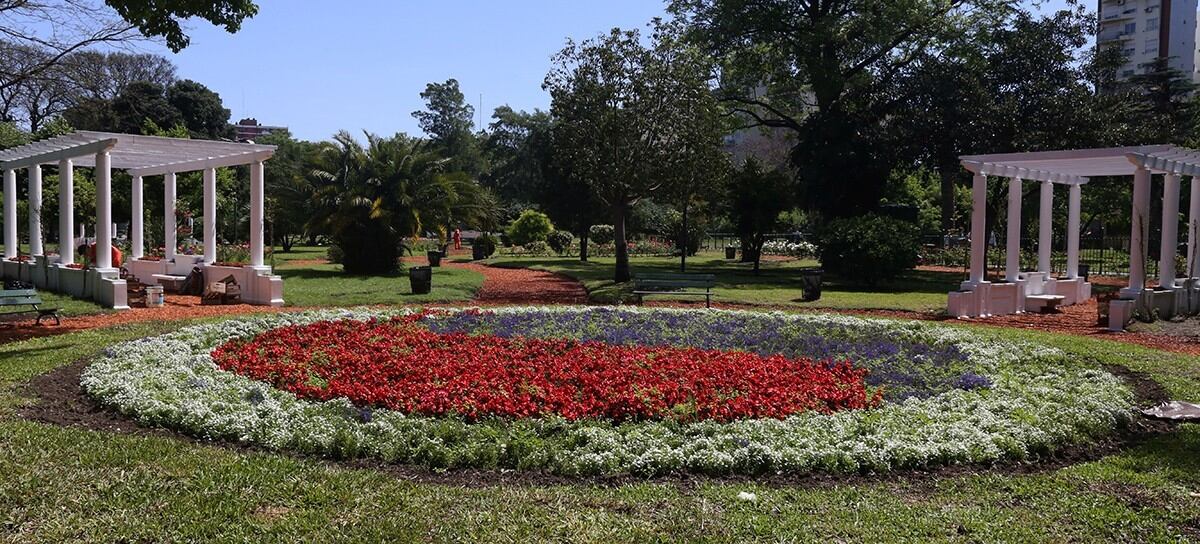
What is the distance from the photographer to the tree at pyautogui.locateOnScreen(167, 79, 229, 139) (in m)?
58.7

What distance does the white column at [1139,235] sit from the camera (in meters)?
15.8

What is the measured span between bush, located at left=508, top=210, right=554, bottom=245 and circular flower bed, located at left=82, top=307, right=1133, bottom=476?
105ft

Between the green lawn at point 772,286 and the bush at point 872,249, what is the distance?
1.58 feet

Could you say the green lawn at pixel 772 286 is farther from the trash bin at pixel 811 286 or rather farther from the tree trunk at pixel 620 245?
the tree trunk at pixel 620 245

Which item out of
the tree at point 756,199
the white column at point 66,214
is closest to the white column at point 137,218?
the white column at point 66,214

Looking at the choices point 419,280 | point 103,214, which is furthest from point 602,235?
point 103,214

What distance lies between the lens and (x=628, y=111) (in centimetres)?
2331

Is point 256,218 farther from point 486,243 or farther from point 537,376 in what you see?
point 486,243

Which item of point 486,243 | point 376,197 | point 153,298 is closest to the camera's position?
point 153,298

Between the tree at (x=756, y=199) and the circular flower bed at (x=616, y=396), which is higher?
the tree at (x=756, y=199)

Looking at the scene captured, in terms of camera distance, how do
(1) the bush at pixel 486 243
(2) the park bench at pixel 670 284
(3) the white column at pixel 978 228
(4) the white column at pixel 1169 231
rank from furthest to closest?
(1) the bush at pixel 486 243, (3) the white column at pixel 978 228, (2) the park bench at pixel 670 284, (4) the white column at pixel 1169 231

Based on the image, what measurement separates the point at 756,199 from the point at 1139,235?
46.5 ft

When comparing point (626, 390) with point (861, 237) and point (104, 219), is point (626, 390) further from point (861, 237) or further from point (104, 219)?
point (861, 237)

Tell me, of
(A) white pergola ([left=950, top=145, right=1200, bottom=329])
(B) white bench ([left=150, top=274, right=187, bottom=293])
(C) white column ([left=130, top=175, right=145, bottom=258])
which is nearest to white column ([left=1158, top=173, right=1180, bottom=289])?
(A) white pergola ([left=950, top=145, right=1200, bottom=329])
